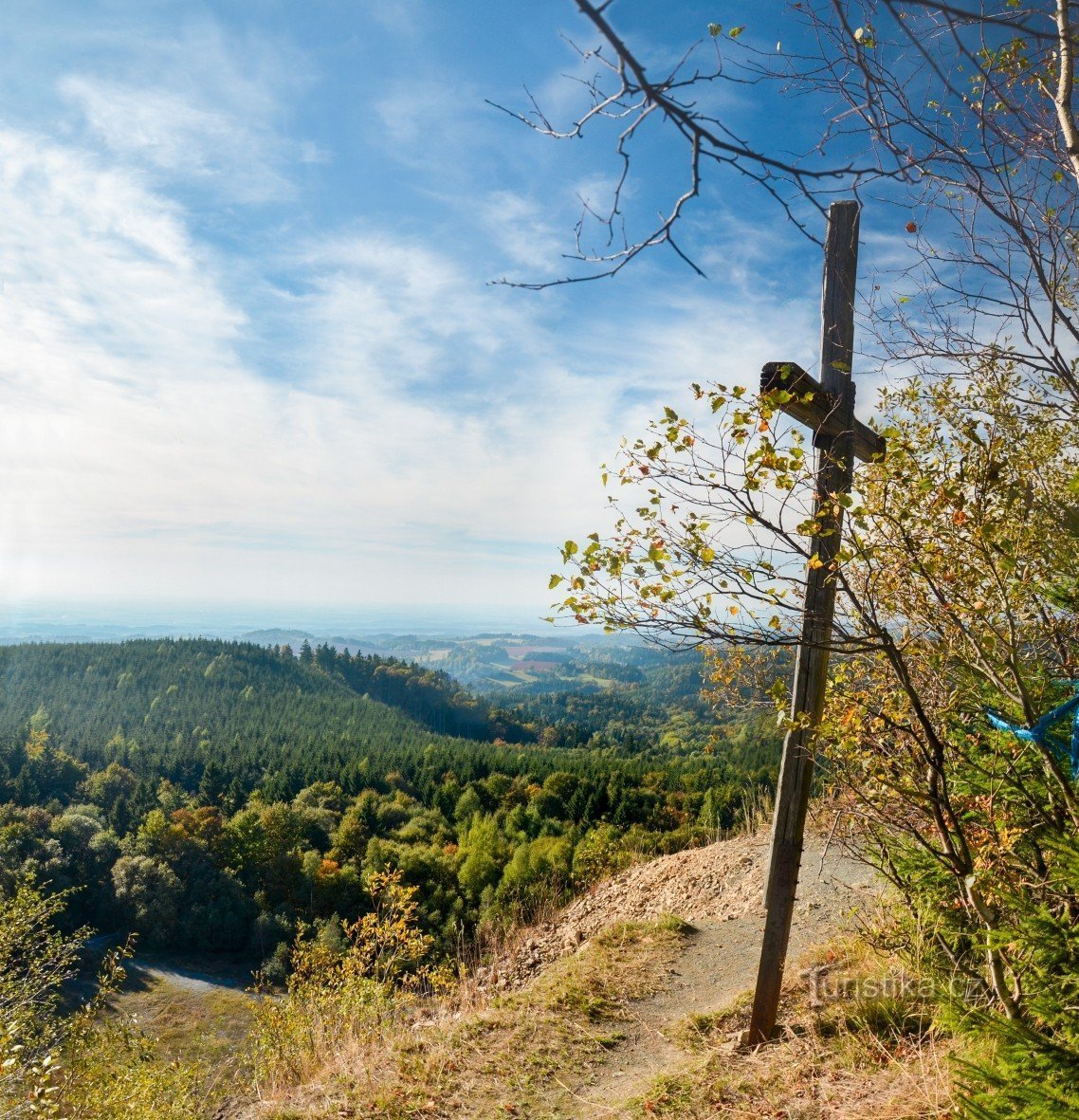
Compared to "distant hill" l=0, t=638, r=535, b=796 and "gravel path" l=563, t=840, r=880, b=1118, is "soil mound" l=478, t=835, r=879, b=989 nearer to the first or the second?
"gravel path" l=563, t=840, r=880, b=1118

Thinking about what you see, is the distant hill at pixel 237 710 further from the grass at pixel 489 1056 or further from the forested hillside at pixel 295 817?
the grass at pixel 489 1056

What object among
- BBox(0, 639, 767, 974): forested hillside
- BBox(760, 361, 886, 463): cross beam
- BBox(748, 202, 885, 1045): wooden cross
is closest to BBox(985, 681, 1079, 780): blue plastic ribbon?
BBox(748, 202, 885, 1045): wooden cross

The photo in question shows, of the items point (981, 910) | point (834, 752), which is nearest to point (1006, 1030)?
point (981, 910)

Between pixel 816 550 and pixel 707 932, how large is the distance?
232 inches

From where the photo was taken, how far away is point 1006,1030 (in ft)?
7.30

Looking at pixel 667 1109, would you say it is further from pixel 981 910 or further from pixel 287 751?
pixel 287 751

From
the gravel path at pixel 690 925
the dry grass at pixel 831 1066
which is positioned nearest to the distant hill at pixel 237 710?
the gravel path at pixel 690 925

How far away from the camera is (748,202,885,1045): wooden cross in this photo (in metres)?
3.27

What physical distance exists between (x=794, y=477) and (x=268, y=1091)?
6998 mm

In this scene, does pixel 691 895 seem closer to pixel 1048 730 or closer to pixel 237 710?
pixel 1048 730

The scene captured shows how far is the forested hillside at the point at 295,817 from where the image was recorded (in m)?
33.8

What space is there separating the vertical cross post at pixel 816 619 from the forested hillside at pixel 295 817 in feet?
26.4

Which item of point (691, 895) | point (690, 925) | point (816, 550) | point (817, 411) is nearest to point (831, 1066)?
A: point (816, 550)

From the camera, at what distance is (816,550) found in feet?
11.7
